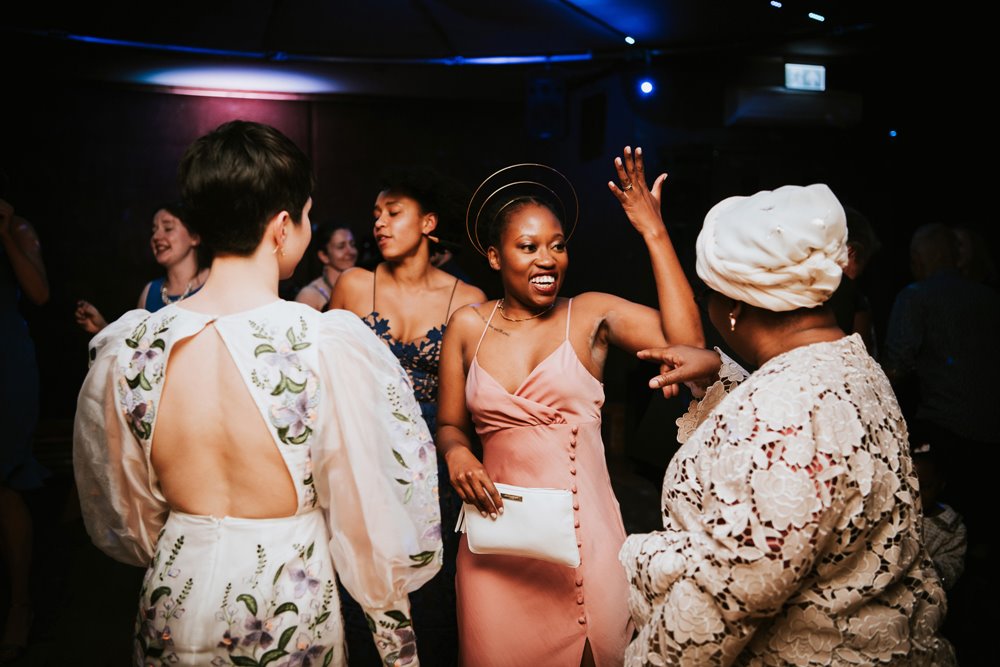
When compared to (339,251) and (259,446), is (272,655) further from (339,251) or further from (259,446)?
(339,251)

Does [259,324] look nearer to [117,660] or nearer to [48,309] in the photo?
[117,660]

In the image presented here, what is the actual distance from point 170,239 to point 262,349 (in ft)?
9.10

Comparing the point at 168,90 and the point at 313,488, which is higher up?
the point at 168,90

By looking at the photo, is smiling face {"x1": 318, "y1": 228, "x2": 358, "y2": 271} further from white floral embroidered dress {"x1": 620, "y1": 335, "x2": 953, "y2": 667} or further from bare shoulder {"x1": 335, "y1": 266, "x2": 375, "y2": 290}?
white floral embroidered dress {"x1": 620, "y1": 335, "x2": 953, "y2": 667}

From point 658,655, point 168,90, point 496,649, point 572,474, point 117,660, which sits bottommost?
point 117,660

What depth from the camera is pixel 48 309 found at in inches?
247

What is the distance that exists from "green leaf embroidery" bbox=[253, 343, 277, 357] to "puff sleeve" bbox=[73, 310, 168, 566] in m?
0.25

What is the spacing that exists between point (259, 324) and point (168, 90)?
5711mm

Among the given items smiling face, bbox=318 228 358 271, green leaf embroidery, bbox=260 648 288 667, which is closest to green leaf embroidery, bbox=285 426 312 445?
green leaf embroidery, bbox=260 648 288 667

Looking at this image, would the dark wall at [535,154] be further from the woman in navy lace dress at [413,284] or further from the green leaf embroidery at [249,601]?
the green leaf embroidery at [249,601]

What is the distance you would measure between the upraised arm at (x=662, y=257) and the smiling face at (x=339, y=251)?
3.22m

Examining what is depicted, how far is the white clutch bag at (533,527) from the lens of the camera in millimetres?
1827

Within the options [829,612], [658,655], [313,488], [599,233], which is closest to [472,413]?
[313,488]

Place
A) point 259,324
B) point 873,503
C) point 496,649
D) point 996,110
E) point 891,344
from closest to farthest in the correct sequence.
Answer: point 873,503, point 259,324, point 496,649, point 891,344, point 996,110
